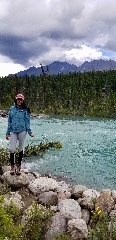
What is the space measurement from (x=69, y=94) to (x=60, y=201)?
114523 millimetres

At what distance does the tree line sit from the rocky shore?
9178 centimetres

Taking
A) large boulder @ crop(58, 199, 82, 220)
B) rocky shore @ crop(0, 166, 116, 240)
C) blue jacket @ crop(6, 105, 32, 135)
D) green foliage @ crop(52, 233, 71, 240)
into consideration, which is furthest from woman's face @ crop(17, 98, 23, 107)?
green foliage @ crop(52, 233, 71, 240)

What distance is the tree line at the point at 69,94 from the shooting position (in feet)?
365

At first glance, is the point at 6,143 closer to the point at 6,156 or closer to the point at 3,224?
the point at 6,156

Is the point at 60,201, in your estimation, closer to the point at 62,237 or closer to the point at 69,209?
the point at 69,209

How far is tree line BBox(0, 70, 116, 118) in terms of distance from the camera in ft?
365

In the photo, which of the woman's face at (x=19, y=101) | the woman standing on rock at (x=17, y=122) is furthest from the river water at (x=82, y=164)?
the woman's face at (x=19, y=101)

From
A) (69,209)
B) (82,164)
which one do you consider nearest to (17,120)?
(69,209)

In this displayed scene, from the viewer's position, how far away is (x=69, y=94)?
409 ft

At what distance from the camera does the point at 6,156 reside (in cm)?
1853

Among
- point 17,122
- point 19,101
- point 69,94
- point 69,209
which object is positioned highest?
point 69,94

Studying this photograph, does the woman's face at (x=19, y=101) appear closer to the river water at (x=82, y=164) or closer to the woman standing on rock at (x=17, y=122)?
the woman standing on rock at (x=17, y=122)

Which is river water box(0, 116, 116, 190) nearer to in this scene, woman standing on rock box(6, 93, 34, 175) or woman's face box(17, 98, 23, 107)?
woman standing on rock box(6, 93, 34, 175)

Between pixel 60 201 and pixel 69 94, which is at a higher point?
pixel 69 94
